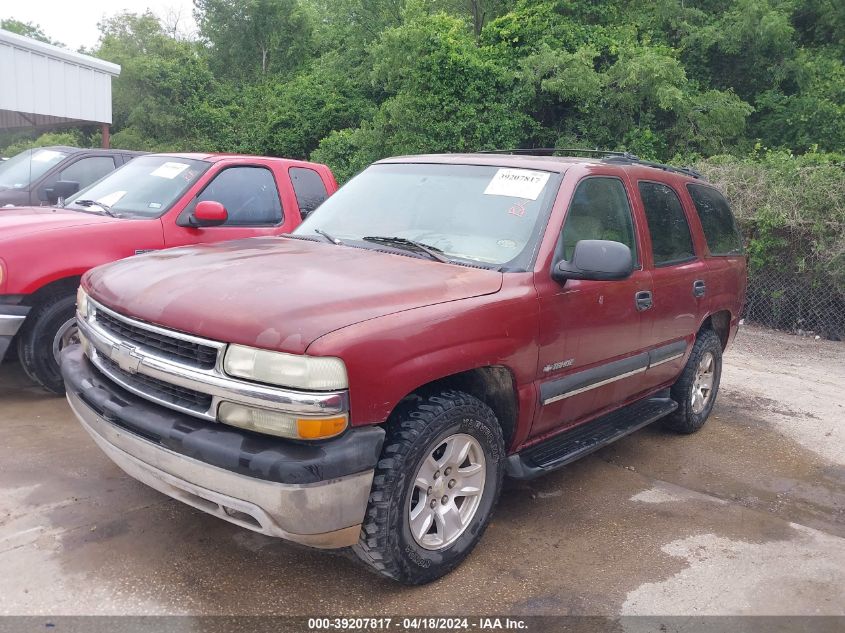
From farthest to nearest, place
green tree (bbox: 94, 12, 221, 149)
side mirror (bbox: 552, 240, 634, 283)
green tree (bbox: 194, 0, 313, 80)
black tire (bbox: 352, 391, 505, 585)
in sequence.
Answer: green tree (bbox: 194, 0, 313, 80), green tree (bbox: 94, 12, 221, 149), side mirror (bbox: 552, 240, 634, 283), black tire (bbox: 352, 391, 505, 585)

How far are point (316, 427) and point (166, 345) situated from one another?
2.52 feet

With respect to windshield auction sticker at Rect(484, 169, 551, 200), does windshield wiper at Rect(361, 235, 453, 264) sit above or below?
below

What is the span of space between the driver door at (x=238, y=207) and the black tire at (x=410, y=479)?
3.24 metres

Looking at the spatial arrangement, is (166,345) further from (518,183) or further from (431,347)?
(518,183)

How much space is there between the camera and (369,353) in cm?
266

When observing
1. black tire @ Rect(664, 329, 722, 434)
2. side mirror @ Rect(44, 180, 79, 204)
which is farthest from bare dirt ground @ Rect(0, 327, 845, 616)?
side mirror @ Rect(44, 180, 79, 204)

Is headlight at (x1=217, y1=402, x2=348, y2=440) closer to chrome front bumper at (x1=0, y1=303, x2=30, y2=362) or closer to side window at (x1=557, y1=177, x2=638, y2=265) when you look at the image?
side window at (x1=557, y1=177, x2=638, y2=265)

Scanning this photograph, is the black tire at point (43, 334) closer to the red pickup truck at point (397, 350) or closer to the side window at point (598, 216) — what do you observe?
the red pickup truck at point (397, 350)

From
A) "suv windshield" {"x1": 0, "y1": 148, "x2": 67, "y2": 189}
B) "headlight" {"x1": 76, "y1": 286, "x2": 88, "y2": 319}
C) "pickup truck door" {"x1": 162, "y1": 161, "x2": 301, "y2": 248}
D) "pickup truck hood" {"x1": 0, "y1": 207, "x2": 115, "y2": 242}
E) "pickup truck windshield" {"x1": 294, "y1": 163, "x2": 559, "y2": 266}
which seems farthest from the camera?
"suv windshield" {"x1": 0, "y1": 148, "x2": 67, "y2": 189}

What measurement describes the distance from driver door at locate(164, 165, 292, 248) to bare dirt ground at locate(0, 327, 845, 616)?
1572 mm

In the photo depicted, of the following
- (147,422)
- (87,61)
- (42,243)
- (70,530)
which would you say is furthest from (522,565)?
(87,61)

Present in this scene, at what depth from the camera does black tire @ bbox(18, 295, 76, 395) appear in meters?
4.81

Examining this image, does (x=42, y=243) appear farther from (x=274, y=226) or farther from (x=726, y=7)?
(x=726, y=7)

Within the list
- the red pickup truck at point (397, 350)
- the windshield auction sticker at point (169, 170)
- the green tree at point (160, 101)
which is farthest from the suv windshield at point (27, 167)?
the green tree at point (160, 101)
